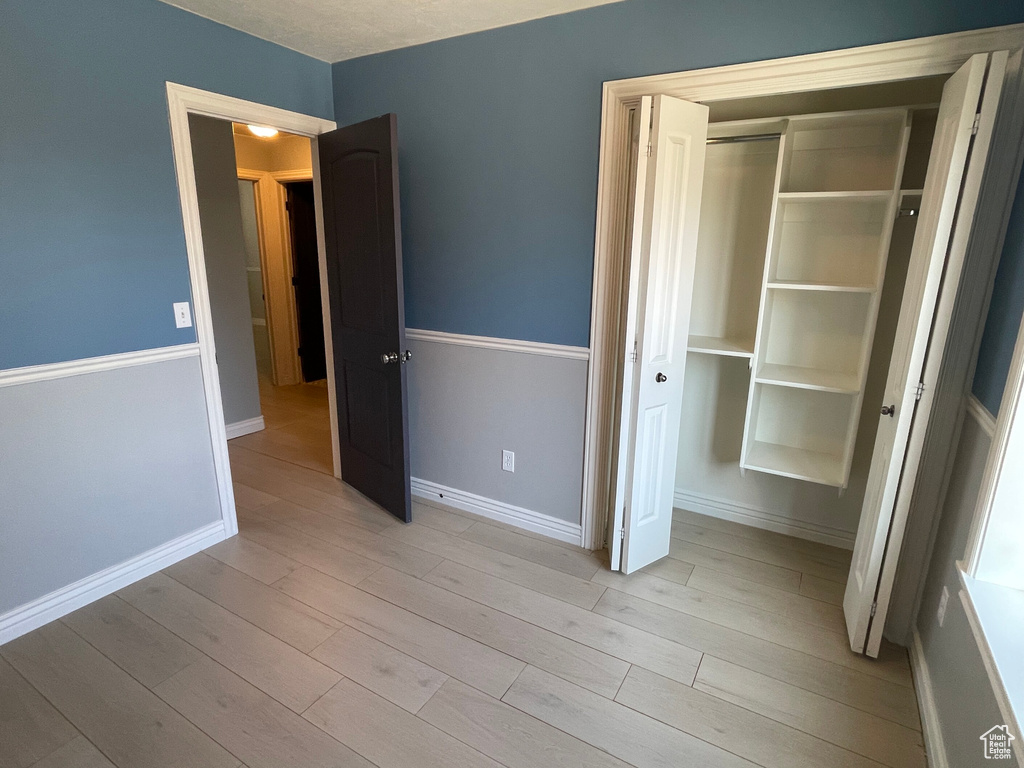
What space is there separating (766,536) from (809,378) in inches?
36.0

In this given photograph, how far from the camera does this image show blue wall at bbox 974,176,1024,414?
150cm

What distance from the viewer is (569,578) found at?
8.01 ft

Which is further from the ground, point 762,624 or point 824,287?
point 824,287

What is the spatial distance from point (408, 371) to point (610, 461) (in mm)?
1303

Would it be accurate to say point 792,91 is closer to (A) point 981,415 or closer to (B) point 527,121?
(B) point 527,121

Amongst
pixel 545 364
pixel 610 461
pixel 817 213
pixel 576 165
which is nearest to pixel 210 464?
pixel 545 364

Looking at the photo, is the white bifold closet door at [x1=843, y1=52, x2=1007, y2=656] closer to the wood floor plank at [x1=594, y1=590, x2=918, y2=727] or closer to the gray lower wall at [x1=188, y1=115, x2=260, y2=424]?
the wood floor plank at [x1=594, y1=590, x2=918, y2=727]

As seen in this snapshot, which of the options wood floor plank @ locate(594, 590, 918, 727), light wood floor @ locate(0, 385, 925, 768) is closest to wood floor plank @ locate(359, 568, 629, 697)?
light wood floor @ locate(0, 385, 925, 768)

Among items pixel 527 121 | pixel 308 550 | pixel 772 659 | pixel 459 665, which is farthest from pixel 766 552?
pixel 527 121

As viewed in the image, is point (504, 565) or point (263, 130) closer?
point (504, 565)

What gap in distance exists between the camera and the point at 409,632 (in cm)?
208

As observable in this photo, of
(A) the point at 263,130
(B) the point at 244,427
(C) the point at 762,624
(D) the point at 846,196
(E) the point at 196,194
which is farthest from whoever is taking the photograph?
(B) the point at 244,427

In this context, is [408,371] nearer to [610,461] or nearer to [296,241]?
[610,461]

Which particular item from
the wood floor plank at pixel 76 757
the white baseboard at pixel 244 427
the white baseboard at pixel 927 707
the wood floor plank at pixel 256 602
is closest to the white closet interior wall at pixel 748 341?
the white baseboard at pixel 927 707
